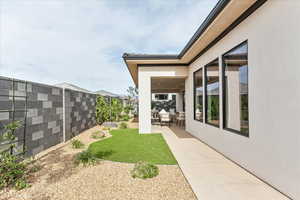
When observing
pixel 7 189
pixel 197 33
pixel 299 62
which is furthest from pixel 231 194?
pixel 197 33

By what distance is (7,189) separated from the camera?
2742mm

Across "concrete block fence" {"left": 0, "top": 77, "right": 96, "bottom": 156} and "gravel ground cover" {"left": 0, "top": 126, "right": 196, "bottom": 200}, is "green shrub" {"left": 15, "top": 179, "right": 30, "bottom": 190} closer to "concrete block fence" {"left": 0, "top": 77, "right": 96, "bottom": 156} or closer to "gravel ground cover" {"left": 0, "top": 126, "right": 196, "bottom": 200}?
"gravel ground cover" {"left": 0, "top": 126, "right": 196, "bottom": 200}

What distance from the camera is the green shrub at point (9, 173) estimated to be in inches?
109

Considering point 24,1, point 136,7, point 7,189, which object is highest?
point 136,7

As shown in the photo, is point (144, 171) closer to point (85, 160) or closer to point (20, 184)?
point (85, 160)

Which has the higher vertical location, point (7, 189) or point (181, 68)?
point (181, 68)

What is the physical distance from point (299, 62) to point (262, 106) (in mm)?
1011

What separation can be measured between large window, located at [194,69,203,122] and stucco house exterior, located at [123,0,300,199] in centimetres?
40

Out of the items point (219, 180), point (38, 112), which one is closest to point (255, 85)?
point (219, 180)

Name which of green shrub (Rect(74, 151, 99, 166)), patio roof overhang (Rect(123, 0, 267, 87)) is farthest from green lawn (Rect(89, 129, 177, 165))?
patio roof overhang (Rect(123, 0, 267, 87))

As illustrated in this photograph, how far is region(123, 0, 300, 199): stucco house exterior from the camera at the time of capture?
7.89 ft

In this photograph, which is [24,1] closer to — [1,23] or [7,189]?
[1,23]

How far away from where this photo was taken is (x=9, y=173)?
2830 mm

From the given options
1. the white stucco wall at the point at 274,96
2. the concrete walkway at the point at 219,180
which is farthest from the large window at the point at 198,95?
the white stucco wall at the point at 274,96
